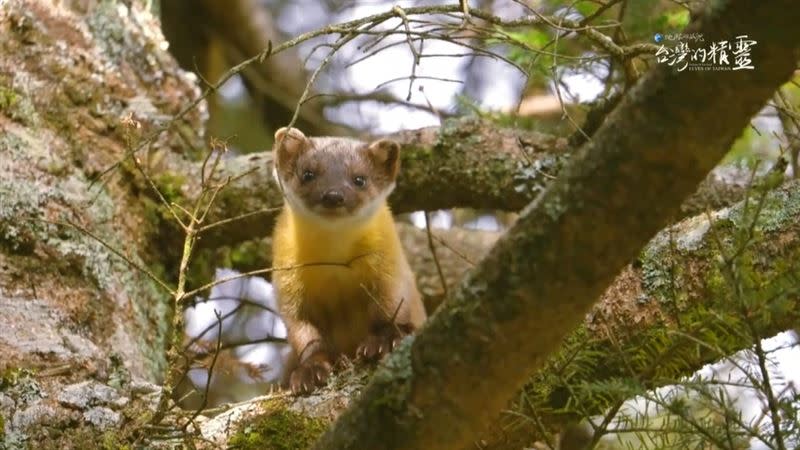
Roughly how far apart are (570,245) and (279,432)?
199 cm

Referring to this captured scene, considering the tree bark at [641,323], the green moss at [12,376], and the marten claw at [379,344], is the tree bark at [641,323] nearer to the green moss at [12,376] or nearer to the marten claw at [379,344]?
the marten claw at [379,344]

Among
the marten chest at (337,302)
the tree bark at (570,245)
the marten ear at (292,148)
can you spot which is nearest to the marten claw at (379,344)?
the marten chest at (337,302)

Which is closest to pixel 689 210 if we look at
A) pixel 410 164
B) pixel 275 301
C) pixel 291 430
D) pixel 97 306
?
pixel 410 164

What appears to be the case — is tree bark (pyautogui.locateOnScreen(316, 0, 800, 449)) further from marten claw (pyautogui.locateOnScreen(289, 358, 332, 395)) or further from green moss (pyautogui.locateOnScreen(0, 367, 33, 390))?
green moss (pyautogui.locateOnScreen(0, 367, 33, 390))

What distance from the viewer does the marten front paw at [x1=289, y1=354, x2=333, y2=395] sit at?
480 centimetres

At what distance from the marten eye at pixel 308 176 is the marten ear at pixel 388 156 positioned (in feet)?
1.31

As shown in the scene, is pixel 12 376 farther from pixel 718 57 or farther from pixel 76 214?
pixel 718 57

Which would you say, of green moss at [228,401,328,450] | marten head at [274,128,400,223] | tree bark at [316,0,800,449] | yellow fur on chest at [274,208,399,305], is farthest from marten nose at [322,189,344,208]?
tree bark at [316,0,800,449]

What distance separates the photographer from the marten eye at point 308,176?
6.33 metres

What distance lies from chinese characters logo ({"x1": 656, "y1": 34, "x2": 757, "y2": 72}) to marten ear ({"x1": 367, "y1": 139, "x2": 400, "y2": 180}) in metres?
3.83

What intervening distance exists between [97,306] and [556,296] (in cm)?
332

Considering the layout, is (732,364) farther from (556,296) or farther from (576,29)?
(576,29)

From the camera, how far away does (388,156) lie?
634 centimetres

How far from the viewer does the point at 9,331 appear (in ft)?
15.3
